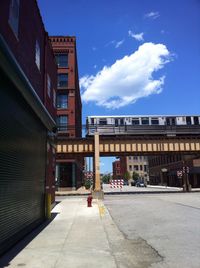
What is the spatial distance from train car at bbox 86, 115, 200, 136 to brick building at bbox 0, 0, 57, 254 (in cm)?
2445

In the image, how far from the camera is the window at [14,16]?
1105 centimetres

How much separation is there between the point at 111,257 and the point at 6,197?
3.01 m

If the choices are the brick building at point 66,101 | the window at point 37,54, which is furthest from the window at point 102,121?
the window at point 37,54

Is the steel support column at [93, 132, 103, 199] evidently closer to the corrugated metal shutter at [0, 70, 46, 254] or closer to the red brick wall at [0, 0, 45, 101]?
the red brick wall at [0, 0, 45, 101]

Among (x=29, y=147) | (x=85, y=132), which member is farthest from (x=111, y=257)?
(x=85, y=132)

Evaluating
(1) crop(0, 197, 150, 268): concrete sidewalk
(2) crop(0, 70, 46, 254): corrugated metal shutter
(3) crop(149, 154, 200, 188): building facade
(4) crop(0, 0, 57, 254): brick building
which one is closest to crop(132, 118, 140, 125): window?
(3) crop(149, 154, 200, 188): building facade

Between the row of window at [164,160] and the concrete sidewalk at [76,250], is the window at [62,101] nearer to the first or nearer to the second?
the row of window at [164,160]

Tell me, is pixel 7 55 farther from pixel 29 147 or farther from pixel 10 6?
pixel 29 147

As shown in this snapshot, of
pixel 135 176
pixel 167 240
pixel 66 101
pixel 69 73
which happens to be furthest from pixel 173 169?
pixel 167 240

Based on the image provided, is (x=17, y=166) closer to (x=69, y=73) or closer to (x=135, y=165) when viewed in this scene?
(x=69, y=73)

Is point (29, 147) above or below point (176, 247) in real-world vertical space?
above

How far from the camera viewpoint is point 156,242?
9.44 m

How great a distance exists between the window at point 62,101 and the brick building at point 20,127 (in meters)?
39.2

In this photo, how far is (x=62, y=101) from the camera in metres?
56.2
